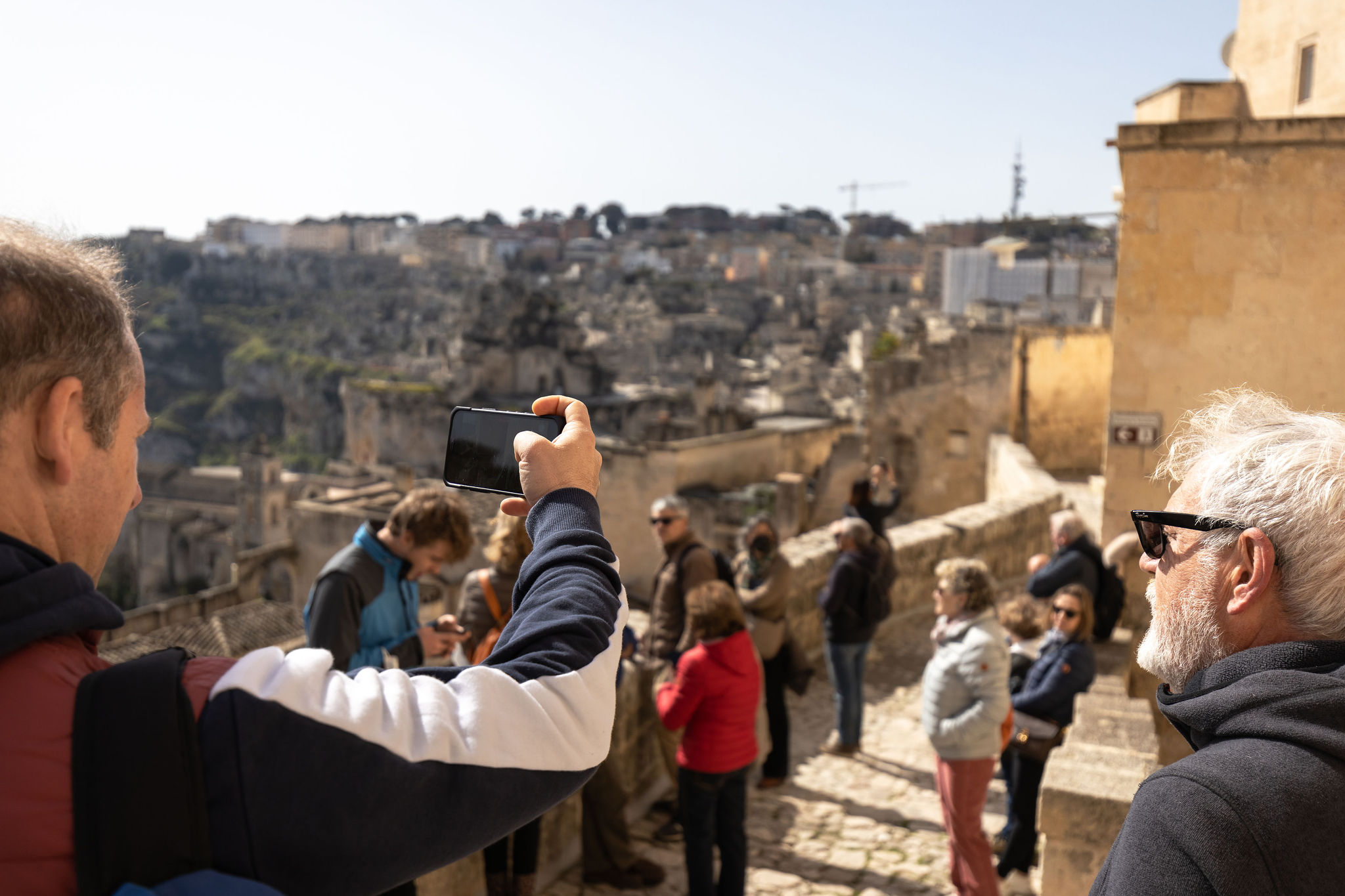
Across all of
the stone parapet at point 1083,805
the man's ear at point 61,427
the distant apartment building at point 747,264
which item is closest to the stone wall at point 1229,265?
the stone parapet at point 1083,805

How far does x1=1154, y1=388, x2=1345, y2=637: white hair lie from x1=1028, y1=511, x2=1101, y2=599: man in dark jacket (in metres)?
3.81

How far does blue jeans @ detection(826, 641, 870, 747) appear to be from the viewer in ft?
19.8

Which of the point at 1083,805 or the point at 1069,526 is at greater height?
the point at 1069,526

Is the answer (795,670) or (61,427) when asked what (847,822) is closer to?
(795,670)

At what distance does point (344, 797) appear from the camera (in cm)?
107

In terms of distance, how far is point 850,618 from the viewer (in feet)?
19.8

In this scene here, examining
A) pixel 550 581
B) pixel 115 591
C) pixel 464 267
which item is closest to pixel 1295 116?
pixel 550 581

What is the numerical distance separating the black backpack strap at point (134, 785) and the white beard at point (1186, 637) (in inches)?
57.7

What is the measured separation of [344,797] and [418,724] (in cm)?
11

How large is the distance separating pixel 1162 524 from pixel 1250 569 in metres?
0.16

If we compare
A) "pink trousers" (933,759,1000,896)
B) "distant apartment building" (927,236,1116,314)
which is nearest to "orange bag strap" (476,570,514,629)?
"pink trousers" (933,759,1000,896)

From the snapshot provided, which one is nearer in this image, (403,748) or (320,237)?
(403,748)

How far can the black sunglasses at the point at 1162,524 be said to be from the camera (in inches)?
65.7

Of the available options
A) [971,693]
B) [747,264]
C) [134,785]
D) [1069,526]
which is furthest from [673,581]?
[747,264]
